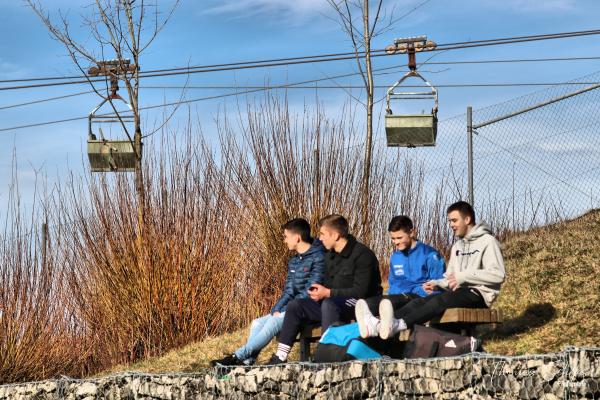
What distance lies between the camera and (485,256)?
741cm

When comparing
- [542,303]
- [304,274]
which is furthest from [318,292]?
[542,303]

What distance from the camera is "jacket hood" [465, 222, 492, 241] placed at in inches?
296

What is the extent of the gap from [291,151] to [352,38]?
204 centimetres

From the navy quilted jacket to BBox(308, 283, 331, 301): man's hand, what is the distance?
1.19ft

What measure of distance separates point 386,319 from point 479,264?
1.00m

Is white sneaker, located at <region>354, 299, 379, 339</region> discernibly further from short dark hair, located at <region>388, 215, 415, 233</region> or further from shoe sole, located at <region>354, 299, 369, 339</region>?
short dark hair, located at <region>388, 215, 415, 233</region>

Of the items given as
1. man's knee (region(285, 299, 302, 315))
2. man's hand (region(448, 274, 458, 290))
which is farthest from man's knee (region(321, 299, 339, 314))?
man's hand (region(448, 274, 458, 290))

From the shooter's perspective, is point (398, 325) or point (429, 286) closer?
point (398, 325)

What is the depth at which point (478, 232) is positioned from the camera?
7516mm

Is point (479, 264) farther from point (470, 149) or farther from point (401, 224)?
point (470, 149)

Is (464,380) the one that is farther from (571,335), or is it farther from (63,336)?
(63,336)

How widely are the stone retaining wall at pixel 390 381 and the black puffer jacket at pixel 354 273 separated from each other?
0.87 metres

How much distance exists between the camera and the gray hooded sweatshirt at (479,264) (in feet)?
23.9

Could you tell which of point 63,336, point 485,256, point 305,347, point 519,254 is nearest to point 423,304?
point 485,256
